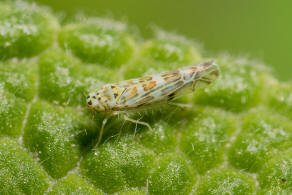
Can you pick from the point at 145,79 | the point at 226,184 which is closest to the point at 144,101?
the point at 145,79

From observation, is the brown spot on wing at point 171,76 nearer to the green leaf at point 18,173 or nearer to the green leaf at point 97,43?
the green leaf at point 97,43

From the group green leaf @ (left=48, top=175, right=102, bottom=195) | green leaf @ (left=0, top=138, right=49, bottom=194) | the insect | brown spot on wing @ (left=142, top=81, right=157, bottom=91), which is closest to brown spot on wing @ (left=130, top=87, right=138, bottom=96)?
the insect

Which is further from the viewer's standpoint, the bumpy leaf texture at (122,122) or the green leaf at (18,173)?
the bumpy leaf texture at (122,122)

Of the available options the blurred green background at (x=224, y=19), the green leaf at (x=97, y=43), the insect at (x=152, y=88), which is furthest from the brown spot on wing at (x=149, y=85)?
the blurred green background at (x=224, y=19)

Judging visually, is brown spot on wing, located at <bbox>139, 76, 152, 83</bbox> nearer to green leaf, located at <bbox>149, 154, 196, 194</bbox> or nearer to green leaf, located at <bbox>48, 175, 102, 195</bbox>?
green leaf, located at <bbox>149, 154, 196, 194</bbox>

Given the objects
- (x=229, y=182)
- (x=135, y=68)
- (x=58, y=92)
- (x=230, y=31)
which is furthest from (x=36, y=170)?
(x=230, y=31)

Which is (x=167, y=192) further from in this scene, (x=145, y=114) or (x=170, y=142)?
(x=145, y=114)
